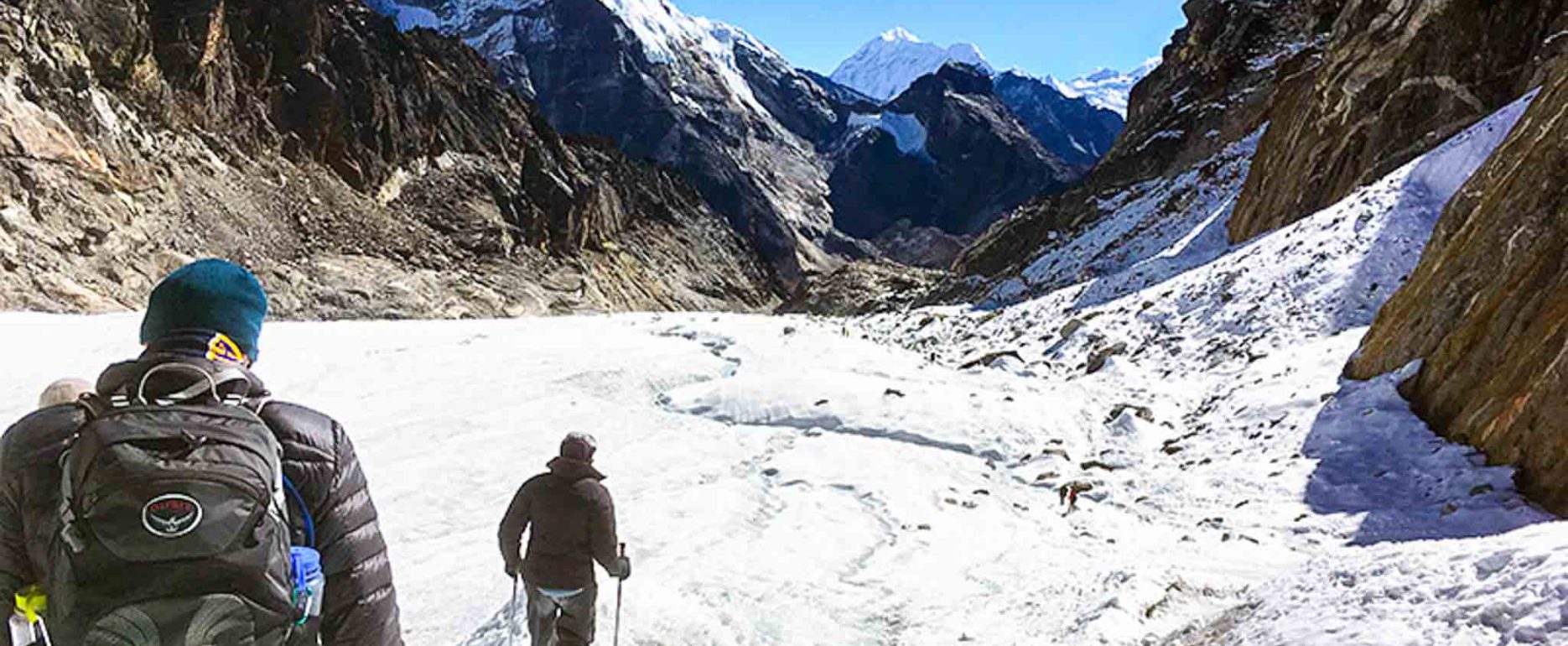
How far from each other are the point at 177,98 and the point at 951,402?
5587cm

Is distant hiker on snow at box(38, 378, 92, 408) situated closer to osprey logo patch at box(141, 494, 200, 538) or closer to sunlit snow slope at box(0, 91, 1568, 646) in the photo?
osprey logo patch at box(141, 494, 200, 538)

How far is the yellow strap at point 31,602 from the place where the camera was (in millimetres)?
2516

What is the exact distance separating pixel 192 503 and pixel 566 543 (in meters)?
3.40

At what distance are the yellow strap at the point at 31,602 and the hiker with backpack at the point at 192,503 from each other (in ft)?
0.05

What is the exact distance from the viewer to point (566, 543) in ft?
17.6

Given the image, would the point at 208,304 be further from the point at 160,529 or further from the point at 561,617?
the point at 561,617

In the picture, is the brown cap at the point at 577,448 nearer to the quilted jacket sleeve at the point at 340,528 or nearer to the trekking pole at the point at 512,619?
the trekking pole at the point at 512,619

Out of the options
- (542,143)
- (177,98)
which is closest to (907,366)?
(177,98)

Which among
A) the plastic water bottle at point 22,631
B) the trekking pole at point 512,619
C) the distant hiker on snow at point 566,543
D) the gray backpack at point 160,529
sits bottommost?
the trekking pole at point 512,619

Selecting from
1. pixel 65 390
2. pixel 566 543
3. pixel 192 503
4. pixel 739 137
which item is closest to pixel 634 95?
pixel 739 137

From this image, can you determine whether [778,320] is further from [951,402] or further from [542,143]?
[542,143]

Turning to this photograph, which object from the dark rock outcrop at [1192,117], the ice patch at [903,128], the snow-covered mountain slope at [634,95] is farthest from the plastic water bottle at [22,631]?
the ice patch at [903,128]

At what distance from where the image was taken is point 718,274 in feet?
336

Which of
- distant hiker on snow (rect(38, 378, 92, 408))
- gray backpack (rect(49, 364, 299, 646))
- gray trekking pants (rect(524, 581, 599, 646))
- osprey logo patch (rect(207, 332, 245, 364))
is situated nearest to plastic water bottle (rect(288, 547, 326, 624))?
gray backpack (rect(49, 364, 299, 646))
